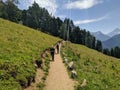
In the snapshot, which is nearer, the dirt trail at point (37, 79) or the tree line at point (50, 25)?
the dirt trail at point (37, 79)

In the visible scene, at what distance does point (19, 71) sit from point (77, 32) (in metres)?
135

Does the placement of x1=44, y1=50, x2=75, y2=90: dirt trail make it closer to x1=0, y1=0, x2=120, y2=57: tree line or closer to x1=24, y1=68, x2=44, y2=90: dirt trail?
x1=24, y1=68, x2=44, y2=90: dirt trail

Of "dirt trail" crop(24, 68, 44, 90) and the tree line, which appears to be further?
the tree line

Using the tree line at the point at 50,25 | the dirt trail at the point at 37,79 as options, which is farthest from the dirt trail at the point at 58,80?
the tree line at the point at 50,25

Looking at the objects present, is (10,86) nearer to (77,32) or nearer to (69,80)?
(69,80)

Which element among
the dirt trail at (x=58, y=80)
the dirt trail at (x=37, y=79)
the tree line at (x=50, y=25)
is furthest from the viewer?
the tree line at (x=50, y=25)

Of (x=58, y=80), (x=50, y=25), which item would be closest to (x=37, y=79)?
(x=58, y=80)

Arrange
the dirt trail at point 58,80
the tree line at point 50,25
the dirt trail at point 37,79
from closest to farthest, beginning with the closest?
the dirt trail at point 37,79
the dirt trail at point 58,80
the tree line at point 50,25

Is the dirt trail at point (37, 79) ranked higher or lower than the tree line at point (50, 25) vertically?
lower

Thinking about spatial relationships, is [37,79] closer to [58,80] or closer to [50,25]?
[58,80]

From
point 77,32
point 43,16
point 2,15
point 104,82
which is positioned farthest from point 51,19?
point 104,82

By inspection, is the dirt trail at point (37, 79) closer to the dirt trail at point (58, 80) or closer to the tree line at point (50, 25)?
the dirt trail at point (58, 80)

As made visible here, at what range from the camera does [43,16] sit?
513 ft

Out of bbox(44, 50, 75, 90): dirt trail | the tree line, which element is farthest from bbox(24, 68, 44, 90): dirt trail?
the tree line
